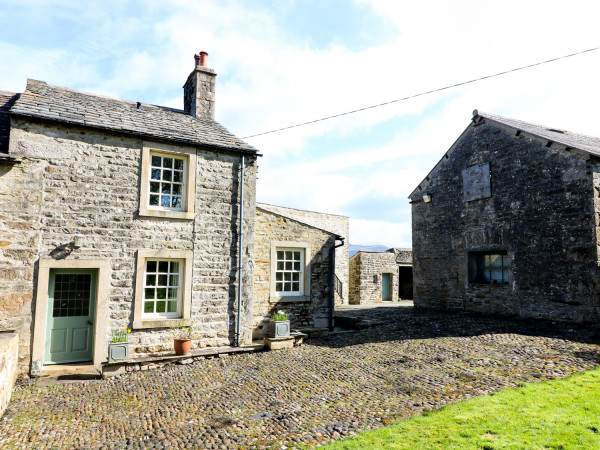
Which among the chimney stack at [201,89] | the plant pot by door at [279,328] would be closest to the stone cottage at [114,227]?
the plant pot by door at [279,328]

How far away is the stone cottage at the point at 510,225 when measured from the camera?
11.1 meters

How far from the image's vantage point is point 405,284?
91.2 ft

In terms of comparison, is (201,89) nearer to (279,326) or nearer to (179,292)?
(179,292)

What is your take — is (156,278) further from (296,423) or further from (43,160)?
(296,423)

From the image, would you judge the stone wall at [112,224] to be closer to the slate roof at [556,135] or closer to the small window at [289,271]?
the small window at [289,271]

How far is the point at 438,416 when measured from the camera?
5.29m

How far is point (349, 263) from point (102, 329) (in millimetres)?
18072

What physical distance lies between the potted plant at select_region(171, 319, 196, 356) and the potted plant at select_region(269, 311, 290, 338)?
7.07 ft

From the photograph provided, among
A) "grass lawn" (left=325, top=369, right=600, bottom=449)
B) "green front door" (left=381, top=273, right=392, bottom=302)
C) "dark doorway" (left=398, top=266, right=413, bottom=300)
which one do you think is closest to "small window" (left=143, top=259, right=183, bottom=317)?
"grass lawn" (left=325, top=369, right=600, bottom=449)

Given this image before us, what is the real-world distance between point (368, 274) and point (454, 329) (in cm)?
1220

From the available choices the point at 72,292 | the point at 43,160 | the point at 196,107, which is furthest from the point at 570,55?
the point at 72,292

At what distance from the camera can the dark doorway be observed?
27594mm

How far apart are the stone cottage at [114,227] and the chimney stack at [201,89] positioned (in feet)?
4.16

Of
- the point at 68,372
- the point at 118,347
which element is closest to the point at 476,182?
the point at 118,347
